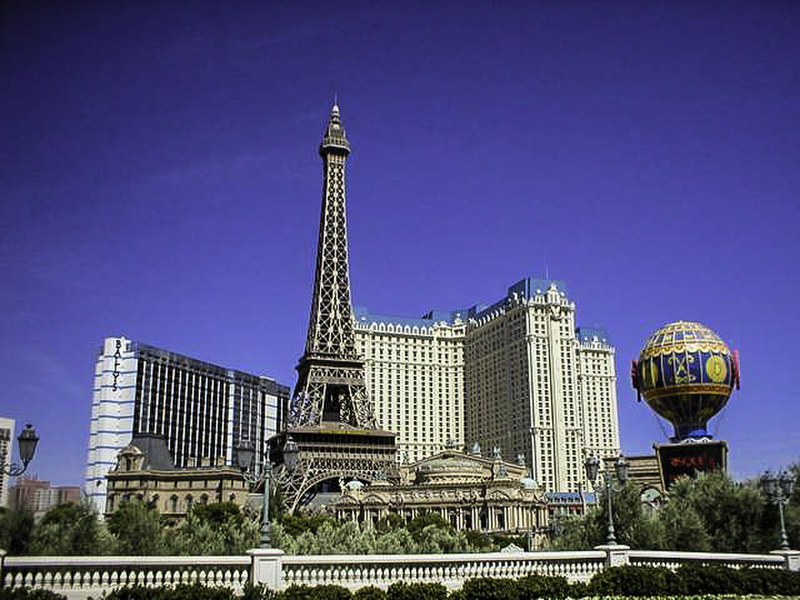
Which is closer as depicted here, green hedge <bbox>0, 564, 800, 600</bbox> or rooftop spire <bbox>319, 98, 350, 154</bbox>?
green hedge <bbox>0, 564, 800, 600</bbox>

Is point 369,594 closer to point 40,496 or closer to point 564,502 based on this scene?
point 564,502

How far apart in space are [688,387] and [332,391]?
68.0 m

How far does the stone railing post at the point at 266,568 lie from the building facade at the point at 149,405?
121777 mm

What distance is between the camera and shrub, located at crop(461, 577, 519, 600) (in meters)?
28.0

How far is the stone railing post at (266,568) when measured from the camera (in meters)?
26.3

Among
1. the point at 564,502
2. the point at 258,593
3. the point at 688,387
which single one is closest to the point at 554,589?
the point at 258,593

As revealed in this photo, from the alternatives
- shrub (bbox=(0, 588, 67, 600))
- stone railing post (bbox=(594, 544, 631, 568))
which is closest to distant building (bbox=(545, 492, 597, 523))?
stone railing post (bbox=(594, 544, 631, 568))

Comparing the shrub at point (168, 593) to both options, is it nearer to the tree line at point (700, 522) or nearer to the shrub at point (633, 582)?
the shrub at point (633, 582)

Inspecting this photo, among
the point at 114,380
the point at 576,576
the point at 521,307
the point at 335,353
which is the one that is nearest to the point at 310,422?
the point at 335,353

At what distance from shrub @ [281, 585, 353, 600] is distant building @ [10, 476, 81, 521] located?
645 inches

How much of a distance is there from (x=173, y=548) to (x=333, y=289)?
319 feet

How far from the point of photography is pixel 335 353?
138625 millimetres

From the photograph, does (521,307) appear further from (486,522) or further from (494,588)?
(494,588)

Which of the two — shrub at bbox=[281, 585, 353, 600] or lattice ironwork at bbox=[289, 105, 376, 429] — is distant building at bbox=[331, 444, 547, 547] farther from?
shrub at bbox=[281, 585, 353, 600]
